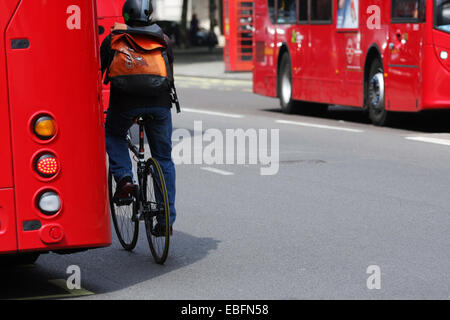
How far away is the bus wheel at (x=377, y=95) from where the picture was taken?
17.4 m

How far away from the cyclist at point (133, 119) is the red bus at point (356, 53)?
880 centimetres

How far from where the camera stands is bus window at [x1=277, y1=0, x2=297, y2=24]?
20631mm

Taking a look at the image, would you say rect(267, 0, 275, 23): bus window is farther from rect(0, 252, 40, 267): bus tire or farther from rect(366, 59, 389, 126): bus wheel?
rect(0, 252, 40, 267): bus tire

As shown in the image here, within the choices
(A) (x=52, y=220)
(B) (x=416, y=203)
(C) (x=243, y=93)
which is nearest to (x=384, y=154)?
(B) (x=416, y=203)

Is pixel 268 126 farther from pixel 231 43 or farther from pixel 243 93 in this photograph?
pixel 231 43

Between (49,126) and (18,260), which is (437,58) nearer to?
(18,260)

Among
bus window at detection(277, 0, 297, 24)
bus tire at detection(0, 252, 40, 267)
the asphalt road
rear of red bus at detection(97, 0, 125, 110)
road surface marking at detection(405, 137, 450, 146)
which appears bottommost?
road surface marking at detection(405, 137, 450, 146)

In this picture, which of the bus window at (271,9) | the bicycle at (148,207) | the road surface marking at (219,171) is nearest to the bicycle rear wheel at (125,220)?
the bicycle at (148,207)

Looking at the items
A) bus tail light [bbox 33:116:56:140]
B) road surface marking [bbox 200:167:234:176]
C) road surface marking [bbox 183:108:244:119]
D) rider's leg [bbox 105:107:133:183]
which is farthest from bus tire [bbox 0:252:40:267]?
road surface marking [bbox 183:108:244:119]

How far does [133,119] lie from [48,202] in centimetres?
150


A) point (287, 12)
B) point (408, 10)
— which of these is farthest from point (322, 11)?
point (408, 10)

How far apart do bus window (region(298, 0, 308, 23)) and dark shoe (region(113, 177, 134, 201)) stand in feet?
41.4

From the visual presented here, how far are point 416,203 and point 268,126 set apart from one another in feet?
26.1

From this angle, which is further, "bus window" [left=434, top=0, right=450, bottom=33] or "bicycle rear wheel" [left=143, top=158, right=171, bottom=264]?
"bus window" [left=434, top=0, right=450, bottom=33]
